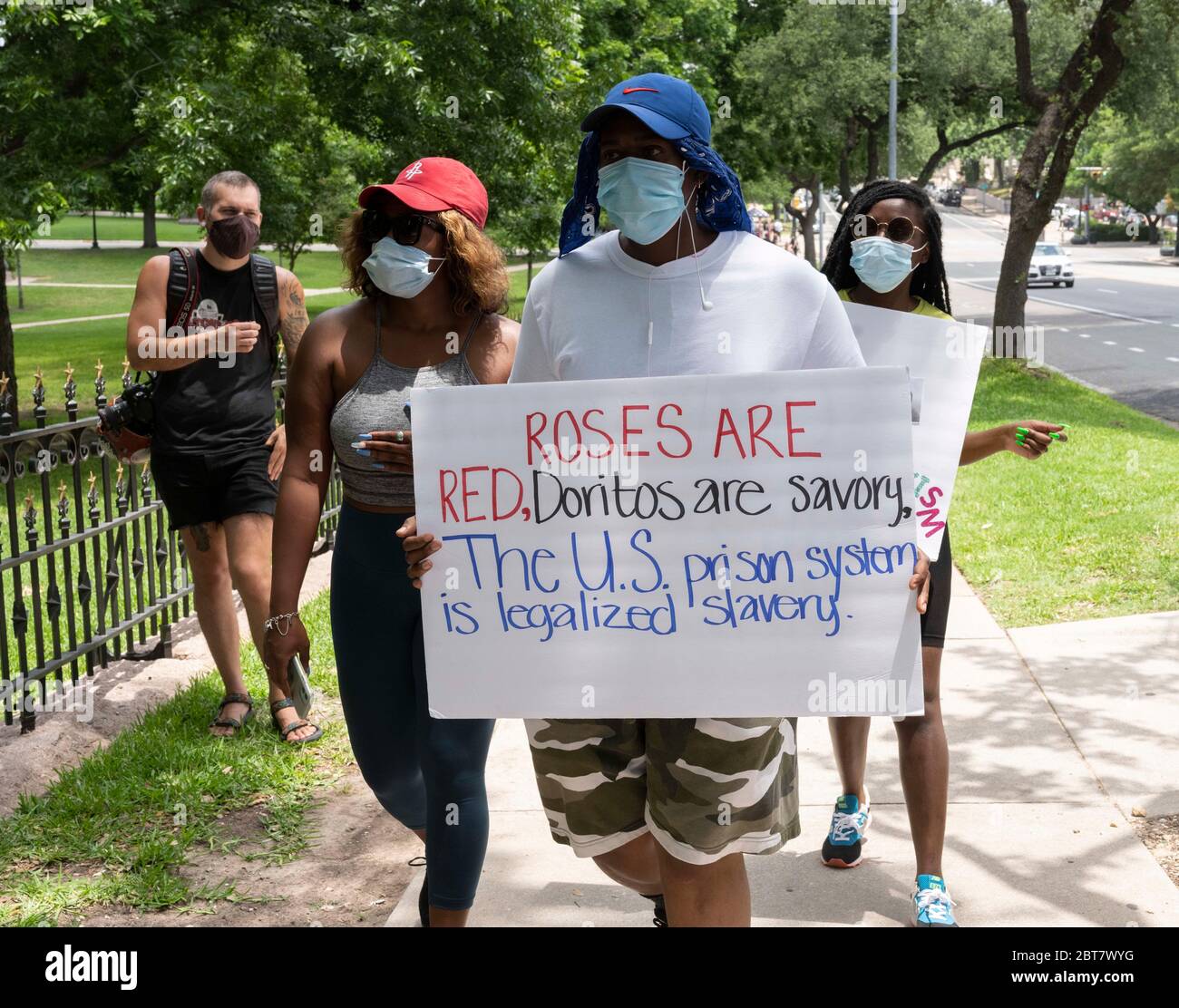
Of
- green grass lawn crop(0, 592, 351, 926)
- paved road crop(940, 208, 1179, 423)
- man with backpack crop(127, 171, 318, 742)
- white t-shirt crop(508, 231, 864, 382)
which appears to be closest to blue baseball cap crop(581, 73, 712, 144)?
white t-shirt crop(508, 231, 864, 382)

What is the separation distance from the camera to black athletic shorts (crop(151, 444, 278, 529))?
479cm

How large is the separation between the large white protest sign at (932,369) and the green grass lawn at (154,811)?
227cm

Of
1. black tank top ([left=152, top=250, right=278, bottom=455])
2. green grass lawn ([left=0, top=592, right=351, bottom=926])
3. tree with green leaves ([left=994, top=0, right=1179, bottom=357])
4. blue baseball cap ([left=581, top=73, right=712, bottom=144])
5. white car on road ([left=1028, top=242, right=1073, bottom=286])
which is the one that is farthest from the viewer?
white car on road ([left=1028, top=242, right=1073, bottom=286])

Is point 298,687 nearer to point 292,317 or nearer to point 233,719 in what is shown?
A: point 233,719

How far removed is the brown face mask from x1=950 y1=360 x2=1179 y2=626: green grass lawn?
13.1 ft

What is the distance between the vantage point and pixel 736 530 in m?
2.61

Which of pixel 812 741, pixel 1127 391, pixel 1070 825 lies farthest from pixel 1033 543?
pixel 1127 391

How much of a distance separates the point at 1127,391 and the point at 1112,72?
3931mm

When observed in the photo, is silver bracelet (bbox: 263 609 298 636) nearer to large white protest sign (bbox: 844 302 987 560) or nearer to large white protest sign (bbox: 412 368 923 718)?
large white protest sign (bbox: 412 368 923 718)

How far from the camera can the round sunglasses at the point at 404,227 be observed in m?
3.04

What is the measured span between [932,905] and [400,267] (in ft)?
6.78

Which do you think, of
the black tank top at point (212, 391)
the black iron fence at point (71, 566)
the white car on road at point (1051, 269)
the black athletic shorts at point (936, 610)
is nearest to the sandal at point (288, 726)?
the black iron fence at point (71, 566)

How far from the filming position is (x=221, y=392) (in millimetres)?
4828
